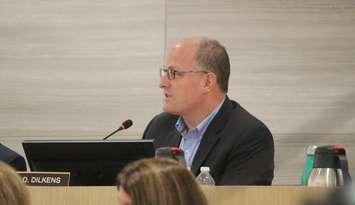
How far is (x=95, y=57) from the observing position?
4.29m

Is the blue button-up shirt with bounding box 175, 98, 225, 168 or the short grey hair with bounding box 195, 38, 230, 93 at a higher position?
the short grey hair with bounding box 195, 38, 230, 93

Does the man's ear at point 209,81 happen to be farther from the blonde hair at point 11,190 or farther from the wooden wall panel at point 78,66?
the blonde hair at point 11,190

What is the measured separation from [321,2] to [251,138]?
180 cm

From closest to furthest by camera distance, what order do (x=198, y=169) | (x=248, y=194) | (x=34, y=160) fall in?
(x=248, y=194)
(x=34, y=160)
(x=198, y=169)

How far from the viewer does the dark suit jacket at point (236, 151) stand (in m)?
2.58

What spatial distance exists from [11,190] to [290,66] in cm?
299

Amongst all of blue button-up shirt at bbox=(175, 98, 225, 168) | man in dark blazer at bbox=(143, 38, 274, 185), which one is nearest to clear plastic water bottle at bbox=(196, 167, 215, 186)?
man in dark blazer at bbox=(143, 38, 274, 185)

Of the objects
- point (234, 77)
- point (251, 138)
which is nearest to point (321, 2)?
point (234, 77)

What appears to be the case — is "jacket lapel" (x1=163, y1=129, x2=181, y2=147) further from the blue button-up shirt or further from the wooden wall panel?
the wooden wall panel

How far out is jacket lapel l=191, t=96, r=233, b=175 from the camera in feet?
8.64

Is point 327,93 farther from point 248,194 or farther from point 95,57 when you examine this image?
point 248,194

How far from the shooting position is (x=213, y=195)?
1.93m

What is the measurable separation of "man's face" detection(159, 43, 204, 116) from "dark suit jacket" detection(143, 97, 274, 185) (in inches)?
5.9

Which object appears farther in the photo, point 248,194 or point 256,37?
point 256,37
